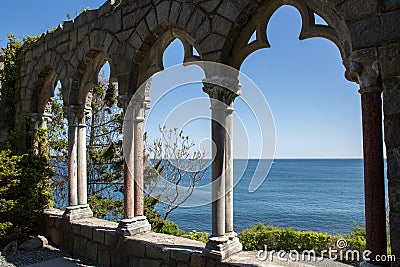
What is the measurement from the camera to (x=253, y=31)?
356 cm

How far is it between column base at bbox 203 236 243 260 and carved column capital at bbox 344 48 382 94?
6.13 feet

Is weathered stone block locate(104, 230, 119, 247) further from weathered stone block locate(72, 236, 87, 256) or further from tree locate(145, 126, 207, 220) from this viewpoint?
tree locate(145, 126, 207, 220)

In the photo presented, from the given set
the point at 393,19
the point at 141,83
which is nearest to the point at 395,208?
the point at 393,19

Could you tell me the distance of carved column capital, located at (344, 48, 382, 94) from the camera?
7.93 feet

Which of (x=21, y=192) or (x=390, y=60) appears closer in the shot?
(x=390, y=60)

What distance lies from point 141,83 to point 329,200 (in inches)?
1265

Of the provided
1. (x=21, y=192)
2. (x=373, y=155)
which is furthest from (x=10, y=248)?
(x=373, y=155)

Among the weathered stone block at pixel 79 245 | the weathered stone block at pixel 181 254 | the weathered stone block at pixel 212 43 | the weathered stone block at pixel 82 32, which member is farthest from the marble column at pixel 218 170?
the weathered stone block at pixel 82 32

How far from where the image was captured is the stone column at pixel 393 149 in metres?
2.34

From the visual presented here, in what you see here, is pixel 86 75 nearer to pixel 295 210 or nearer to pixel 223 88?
pixel 223 88

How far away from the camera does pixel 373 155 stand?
250cm

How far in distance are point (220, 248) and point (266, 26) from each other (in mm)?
2217

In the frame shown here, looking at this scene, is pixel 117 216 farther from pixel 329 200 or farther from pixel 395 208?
pixel 329 200

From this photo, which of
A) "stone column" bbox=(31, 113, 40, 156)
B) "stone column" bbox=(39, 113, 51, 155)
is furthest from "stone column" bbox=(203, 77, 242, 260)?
"stone column" bbox=(31, 113, 40, 156)
